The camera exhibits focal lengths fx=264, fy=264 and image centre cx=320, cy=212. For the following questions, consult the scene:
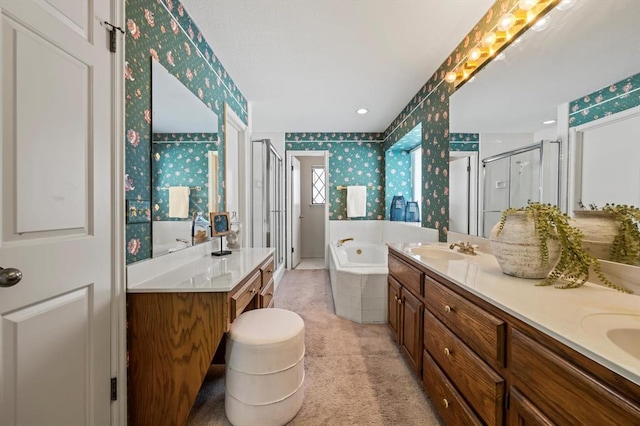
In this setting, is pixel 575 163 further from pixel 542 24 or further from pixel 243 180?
pixel 243 180

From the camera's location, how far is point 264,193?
354cm

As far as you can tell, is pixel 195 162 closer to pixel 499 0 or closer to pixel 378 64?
pixel 378 64

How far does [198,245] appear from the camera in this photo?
6.41 feet

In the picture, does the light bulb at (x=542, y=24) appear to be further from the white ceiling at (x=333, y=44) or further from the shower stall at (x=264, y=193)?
the shower stall at (x=264, y=193)

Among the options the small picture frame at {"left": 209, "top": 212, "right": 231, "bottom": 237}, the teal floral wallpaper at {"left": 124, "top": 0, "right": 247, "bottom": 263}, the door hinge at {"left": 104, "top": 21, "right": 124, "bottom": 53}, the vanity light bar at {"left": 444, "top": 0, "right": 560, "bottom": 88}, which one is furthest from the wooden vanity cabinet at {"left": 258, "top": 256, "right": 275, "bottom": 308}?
the vanity light bar at {"left": 444, "top": 0, "right": 560, "bottom": 88}

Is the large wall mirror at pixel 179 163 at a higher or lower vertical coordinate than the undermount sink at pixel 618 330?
higher

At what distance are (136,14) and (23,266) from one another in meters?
1.24

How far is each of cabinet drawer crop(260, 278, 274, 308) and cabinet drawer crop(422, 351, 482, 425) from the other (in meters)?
1.06

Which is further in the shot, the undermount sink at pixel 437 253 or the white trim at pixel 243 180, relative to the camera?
the white trim at pixel 243 180

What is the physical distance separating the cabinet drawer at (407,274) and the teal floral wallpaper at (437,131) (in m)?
0.72

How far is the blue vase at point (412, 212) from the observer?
3.75 metres

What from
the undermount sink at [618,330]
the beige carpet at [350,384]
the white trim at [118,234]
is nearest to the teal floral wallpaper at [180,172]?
the white trim at [118,234]

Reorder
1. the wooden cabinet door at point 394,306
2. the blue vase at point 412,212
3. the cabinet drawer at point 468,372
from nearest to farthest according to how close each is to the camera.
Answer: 1. the cabinet drawer at point 468,372
2. the wooden cabinet door at point 394,306
3. the blue vase at point 412,212

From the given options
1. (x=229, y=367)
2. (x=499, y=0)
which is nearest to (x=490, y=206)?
(x=499, y=0)
